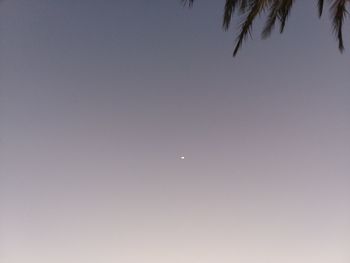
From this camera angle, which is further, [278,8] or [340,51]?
[340,51]

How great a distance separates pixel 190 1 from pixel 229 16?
2.41ft

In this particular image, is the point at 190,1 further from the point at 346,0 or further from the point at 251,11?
the point at 346,0

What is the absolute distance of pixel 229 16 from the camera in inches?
445

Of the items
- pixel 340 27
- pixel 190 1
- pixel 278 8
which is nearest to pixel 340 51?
pixel 340 27

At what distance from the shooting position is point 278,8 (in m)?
11.2

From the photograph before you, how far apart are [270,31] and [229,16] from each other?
2.73ft

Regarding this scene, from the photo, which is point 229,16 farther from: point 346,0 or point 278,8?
point 346,0

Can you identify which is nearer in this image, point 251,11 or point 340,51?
point 251,11

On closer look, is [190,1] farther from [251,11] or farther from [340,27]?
[340,27]

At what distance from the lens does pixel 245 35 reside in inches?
443

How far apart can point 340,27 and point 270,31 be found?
→ 122cm

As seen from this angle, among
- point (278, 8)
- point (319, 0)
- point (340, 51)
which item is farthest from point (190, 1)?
point (340, 51)

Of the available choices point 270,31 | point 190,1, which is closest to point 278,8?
point 270,31

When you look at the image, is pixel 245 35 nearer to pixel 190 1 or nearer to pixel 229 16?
pixel 229 16
